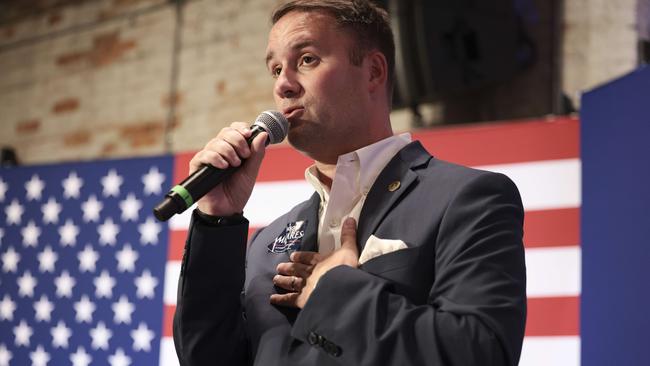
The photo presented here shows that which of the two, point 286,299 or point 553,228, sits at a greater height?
point 286,299

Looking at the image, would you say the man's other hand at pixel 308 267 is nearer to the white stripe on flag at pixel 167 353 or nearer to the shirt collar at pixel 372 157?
the shirt collar at pixel 372 157

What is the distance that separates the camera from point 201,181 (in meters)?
1.10

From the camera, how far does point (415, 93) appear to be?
3066mm

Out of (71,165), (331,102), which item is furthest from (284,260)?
(71,165)

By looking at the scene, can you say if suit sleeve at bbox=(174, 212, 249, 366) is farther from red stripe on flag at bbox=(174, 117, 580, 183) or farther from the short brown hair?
red stripe on flag at bbox=(174, 117, 580, 183)

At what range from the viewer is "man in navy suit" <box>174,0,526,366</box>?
1.01 metres

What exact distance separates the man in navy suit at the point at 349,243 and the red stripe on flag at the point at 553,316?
2.85 ft

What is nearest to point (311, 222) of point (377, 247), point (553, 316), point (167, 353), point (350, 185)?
point (350, 185)

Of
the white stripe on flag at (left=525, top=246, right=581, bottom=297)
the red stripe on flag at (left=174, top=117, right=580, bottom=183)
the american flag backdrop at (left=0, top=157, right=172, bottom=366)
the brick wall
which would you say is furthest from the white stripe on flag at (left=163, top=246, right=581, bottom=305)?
the brick wall

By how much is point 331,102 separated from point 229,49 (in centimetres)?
275

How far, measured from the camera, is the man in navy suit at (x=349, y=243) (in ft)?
3.32

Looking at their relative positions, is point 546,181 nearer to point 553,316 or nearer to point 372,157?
point 553,316

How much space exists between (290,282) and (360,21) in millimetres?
507

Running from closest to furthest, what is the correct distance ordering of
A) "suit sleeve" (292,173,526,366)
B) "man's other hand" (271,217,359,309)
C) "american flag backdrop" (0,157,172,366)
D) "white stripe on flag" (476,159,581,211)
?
"suit sleeve" (292,173,526,366)
"man's other hand" (271,217,359,309)
"white stripe on flag" (476,159,581,211)
"american flag backdrop" (0,157,172,366)
